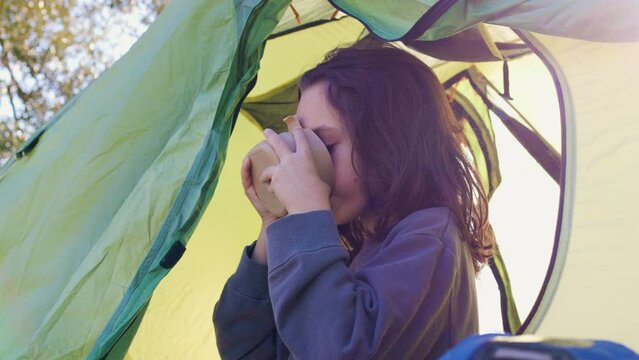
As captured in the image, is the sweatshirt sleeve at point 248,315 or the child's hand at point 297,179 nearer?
the child's hand at point 297,179

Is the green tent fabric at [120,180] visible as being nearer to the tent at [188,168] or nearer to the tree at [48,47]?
the tent at [188,168]

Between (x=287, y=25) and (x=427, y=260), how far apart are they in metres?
0.85

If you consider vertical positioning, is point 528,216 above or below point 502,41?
below

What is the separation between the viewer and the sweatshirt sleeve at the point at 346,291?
3.00 ft

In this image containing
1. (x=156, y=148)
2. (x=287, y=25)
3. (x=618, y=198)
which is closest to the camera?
(x=618, y=198)

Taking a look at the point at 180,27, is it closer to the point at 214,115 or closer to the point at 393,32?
the point at 214,115

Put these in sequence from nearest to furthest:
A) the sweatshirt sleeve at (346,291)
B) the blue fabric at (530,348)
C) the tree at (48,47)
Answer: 1. the blue fabric at (530,348)
2. the sweatshirt sleeve at (346,291)
3. the tree at (48,47)

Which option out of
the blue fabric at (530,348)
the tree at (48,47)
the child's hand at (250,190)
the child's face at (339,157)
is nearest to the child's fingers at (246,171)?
the child's hand at (250,190)

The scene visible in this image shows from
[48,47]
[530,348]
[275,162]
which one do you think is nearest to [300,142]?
[275,162]

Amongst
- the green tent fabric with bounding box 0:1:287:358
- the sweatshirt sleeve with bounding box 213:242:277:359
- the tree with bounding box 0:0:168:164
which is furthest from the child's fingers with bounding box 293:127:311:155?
the tree with bounding box 0:0:168:164

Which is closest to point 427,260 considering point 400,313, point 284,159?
point 400,313

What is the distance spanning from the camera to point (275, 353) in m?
1.26

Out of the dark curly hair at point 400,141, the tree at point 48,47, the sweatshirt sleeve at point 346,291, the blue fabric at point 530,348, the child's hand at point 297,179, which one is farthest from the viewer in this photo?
the tree at point 48,47

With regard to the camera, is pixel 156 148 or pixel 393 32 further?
pixel 156 148
